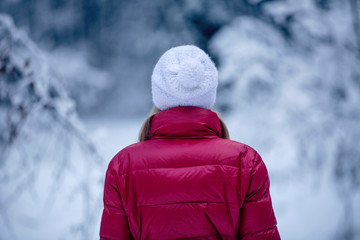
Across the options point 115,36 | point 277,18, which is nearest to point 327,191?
point 277,18

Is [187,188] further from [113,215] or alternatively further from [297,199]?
[297,199]

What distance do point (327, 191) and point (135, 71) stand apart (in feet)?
5.26

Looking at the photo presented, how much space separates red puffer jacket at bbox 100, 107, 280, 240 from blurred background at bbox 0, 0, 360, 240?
1.25 metres

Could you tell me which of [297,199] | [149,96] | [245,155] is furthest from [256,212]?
[149,96]

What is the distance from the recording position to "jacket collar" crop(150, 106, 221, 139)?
68 centimetres

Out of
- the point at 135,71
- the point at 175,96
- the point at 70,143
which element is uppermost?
the point at 135,71

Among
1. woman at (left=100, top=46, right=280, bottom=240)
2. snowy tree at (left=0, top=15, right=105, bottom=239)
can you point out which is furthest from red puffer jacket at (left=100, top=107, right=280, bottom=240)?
snowy tree at (left=0, top=15, right=105, bottom=239)

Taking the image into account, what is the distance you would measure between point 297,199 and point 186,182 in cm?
151

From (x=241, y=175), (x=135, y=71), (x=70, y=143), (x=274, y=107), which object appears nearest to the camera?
(x=241, y=175)

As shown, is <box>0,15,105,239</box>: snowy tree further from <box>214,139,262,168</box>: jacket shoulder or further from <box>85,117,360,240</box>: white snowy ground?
<box>214,139,262,168</box>: jacket shoulder

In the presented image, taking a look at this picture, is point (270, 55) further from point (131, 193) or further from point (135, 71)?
point (131, 193)

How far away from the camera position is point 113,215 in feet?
2.25

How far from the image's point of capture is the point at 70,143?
6.07ft

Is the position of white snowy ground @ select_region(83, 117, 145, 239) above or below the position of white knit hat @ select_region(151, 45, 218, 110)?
below
